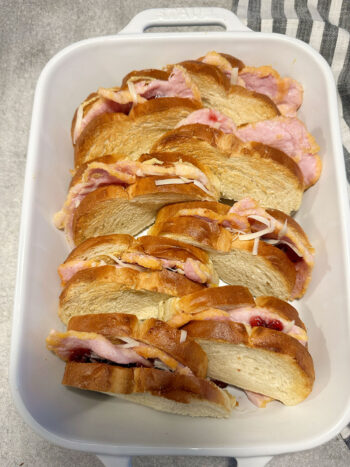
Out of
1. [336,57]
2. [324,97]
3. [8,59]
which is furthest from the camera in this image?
[8,59]

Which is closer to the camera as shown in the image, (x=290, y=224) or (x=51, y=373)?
(x=51, y=373)

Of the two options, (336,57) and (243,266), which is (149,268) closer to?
(243,266)

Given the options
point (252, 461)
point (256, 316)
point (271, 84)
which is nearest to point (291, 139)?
point (271, 84)

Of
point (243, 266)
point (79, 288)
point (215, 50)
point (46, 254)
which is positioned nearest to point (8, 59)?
point (215, 50)

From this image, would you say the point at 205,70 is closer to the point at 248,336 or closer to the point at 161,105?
the point at 161,105

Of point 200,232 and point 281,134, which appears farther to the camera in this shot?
point 281,134

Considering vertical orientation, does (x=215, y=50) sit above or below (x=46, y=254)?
above

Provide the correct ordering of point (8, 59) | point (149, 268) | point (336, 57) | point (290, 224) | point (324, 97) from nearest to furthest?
point (149, 268) < point (290, 224) < point (324, 97) < point (336, 57) < point (8, 59)

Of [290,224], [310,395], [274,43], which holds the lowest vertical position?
[310,395]
